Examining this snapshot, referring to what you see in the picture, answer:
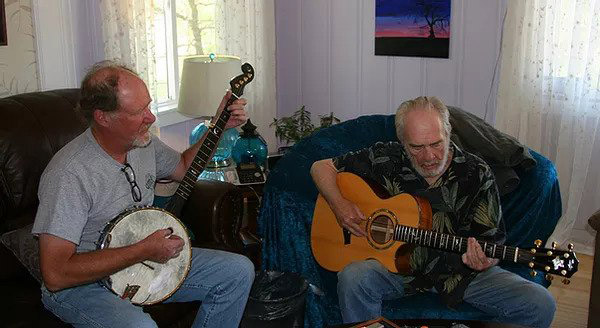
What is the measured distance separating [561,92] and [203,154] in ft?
7.74

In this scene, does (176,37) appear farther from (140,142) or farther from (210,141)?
(140,142)

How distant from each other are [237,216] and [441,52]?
2.10 metres

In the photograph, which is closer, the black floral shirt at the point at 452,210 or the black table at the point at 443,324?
the black table at the point at 443,324

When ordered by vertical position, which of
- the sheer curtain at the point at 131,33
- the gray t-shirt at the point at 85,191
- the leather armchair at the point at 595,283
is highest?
the sheer curtain at the point at 131,33

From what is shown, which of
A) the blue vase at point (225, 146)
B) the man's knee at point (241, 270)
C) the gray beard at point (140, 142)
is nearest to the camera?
the gray beard at point (140, 142)

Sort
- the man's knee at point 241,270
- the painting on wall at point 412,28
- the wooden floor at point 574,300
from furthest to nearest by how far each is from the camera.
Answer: the painting on wall at point 412,28
the wooden floor at point 574,300
the man's knee at point 241,270

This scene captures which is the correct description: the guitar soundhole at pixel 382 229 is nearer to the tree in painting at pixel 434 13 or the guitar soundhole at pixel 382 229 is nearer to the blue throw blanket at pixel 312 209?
the blue throw blanket at pixel 312 209

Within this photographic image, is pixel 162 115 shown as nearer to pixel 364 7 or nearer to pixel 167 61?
pixel 167 61

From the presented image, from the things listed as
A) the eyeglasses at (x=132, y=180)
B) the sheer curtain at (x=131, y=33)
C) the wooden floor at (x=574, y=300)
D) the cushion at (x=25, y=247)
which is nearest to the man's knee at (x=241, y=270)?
the eyeglasses at (x=132, y=180)

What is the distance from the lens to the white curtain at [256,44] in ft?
14.0

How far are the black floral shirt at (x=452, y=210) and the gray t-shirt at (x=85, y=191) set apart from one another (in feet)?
2.90

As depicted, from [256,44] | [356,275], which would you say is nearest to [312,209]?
[356,275]

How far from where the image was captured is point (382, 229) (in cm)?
255

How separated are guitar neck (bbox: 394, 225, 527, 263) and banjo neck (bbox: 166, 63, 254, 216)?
0.73 m
